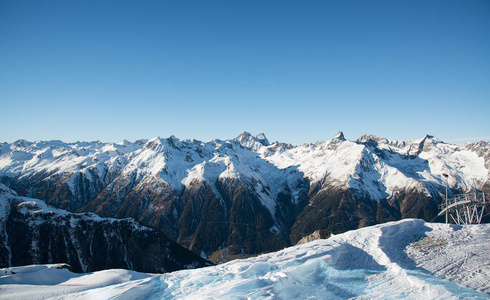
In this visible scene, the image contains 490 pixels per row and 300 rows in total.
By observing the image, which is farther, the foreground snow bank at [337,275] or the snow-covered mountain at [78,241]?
the snow-covered mountain at [78,241]

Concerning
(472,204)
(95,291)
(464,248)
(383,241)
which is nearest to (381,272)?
(383,241)

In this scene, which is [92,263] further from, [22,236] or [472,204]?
[472,204]

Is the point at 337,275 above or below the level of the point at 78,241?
above

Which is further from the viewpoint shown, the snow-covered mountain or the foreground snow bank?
the snow-covered mountain

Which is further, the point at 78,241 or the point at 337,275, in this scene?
the point at 78,241
